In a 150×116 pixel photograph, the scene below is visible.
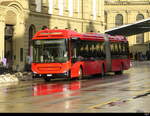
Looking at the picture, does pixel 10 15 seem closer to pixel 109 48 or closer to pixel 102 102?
pixel 109 48

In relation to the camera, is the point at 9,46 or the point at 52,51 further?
the point at 9,46

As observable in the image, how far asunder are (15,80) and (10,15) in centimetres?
1500

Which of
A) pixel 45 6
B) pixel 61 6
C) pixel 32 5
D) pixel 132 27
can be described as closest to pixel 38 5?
pixel 45 6

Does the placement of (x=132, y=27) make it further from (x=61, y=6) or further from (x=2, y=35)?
(x=2, y=35)

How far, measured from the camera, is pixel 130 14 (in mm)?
117812

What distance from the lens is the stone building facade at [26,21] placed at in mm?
46344

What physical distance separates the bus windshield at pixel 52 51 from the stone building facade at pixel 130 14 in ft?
274

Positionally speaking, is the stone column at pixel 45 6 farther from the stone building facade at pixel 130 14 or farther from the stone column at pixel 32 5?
the stone building facade at pixel 130 14

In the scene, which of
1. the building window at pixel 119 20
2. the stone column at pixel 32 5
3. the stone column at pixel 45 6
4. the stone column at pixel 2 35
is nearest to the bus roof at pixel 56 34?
the stone column at pixel 2 35

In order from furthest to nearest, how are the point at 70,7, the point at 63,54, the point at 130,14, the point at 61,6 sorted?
1. the point at 130,14
2. the point at 70,7
3. the point at 61,6
4. the point at 63,54

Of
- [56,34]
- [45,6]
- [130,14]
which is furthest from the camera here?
[130,14]

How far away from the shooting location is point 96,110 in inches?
582

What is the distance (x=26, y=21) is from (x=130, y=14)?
70784mm

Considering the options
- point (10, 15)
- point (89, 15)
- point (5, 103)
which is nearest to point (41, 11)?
point (10, 15)
